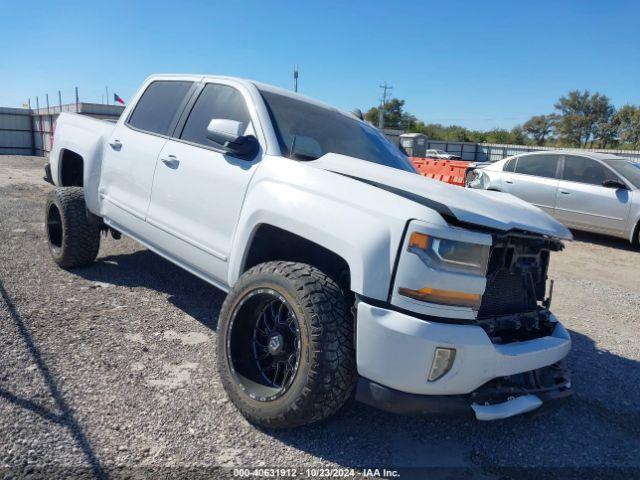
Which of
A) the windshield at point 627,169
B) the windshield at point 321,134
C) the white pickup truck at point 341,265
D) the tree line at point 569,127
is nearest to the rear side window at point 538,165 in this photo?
the windshield at point 627,169

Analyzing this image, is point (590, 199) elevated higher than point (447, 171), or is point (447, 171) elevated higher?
point (447, 171)

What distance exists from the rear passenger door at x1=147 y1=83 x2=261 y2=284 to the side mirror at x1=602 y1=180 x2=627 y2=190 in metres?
7.30

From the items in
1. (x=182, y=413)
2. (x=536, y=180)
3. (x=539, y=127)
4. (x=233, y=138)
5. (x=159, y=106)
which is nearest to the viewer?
(x=182, y=413)

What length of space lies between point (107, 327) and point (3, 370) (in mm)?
822

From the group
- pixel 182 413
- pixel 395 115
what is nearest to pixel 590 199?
pixel 182 413

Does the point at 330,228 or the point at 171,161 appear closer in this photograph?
the point at 330,228

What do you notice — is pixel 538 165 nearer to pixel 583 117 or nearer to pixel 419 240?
pixel 419 240

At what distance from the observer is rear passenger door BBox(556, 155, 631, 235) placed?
27.3 ft

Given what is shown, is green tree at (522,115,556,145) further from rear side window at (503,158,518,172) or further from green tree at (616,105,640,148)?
rear side window at (503,158,518,172)

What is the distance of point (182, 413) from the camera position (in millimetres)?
2756

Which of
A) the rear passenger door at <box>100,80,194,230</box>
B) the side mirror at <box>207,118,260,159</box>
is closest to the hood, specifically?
the side mirror at <box>207,118,260,159</box>

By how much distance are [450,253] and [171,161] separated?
2250 millimetres

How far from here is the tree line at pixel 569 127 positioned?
5977 cm

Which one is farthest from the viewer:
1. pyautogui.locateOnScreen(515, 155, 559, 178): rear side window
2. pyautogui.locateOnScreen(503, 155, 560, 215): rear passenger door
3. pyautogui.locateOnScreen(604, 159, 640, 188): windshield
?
pyautogui.locateOnScreen(515, 155, 559, 178): rear side window
